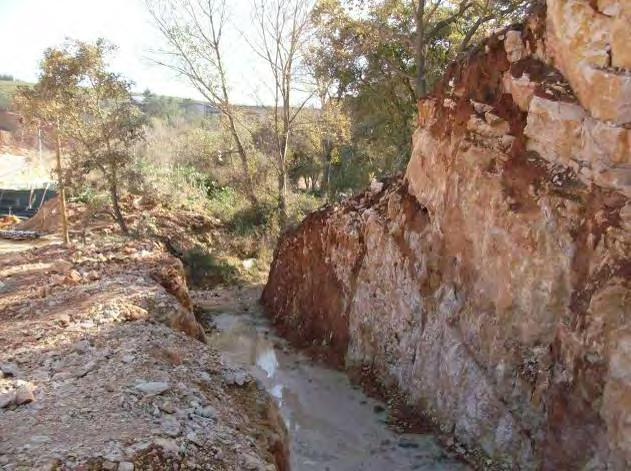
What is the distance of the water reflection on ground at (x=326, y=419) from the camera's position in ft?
20.3

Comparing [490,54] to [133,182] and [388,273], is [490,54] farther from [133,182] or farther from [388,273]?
[133,182]

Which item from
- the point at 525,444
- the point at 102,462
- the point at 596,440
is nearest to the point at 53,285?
the point at 102,462

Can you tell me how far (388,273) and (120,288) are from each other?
3.79 meters

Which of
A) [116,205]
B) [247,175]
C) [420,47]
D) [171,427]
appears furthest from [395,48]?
[171,427]

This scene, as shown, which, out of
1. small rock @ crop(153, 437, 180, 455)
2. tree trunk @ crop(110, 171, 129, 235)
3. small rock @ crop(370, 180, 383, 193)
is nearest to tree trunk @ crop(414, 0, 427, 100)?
small rock @ crop(370, 180, 383, 193)

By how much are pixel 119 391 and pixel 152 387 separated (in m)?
Answer: 0.26

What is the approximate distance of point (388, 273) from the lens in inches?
319

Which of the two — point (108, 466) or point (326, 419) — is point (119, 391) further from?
point (326, 419)

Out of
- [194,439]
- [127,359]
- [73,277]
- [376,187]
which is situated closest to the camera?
[194,439]

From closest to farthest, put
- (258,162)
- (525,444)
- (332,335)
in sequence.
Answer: (525,444) → (332,335) → (258,162)

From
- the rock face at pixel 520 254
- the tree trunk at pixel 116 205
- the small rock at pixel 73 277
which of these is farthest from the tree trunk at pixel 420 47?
the tree trunk at pixel 116 205

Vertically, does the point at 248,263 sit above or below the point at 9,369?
below

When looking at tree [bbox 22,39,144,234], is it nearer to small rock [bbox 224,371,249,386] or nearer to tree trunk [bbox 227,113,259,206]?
tree trunk [bbox 227,113,259,206]

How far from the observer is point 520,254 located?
577cm
